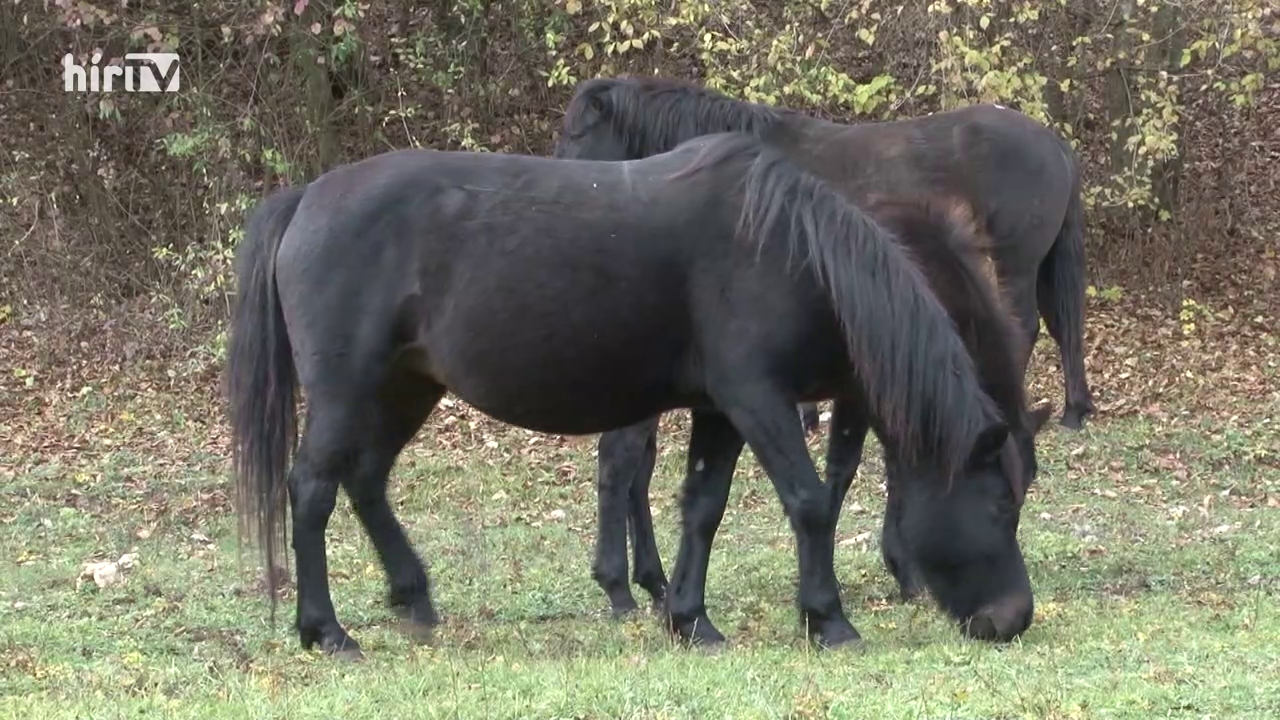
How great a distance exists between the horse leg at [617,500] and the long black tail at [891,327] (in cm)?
179

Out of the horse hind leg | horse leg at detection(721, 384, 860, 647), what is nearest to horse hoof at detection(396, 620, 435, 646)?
A: the horse hind leg

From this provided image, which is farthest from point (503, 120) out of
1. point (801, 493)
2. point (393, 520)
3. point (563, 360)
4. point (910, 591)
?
Result: point (801, 493)

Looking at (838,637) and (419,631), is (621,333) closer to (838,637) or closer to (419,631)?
(838,637)

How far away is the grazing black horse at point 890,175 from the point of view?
728cm

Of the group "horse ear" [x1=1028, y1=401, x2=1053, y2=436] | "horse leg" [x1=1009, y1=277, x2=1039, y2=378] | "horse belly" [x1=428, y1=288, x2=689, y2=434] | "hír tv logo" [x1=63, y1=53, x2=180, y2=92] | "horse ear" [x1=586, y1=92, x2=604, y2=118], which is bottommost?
"horse leg" [x1=1009, y1=277, x2=1039, y2=378]

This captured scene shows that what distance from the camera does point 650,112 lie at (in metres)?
8.22

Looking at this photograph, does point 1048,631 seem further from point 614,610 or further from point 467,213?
point 467,213

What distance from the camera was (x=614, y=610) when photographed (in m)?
7.05

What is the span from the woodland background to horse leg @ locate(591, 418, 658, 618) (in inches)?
205

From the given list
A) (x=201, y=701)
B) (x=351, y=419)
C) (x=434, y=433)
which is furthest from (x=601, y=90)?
(x=434, y=433)

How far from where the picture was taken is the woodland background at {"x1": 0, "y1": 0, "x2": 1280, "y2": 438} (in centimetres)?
1261

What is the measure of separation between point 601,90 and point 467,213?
256 cm

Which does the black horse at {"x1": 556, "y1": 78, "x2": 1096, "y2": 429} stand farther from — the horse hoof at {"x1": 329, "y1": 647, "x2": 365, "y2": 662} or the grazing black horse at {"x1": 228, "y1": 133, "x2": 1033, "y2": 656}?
the horse hoof at {"x1": 329, "y1": 647, "x2": 365, "y2": 662}

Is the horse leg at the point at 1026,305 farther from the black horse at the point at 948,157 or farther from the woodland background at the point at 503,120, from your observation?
the woodland background at the point at 503,120
